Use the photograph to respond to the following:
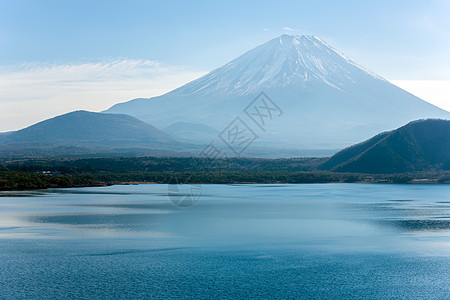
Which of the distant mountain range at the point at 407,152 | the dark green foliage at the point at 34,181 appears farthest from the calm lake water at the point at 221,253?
the distant mountain range at the point at 407,152

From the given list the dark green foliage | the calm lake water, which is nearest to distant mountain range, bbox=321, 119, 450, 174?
the dark green foliage

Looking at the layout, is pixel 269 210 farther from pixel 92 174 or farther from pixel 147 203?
pixel 92 174

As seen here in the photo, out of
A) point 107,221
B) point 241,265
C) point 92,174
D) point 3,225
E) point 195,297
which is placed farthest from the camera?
point 92,174

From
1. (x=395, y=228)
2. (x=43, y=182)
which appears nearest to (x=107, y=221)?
(x=395, y=228)

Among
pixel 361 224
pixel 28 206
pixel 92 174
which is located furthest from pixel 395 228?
pixel 92 174

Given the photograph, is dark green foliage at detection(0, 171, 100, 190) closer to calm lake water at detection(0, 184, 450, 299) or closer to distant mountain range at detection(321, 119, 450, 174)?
calm lake water at detection(0, 184, 450, 299)

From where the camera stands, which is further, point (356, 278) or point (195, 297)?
point (356, 278)

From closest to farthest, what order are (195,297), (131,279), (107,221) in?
(195,297) → (131,279) → (107,221)
